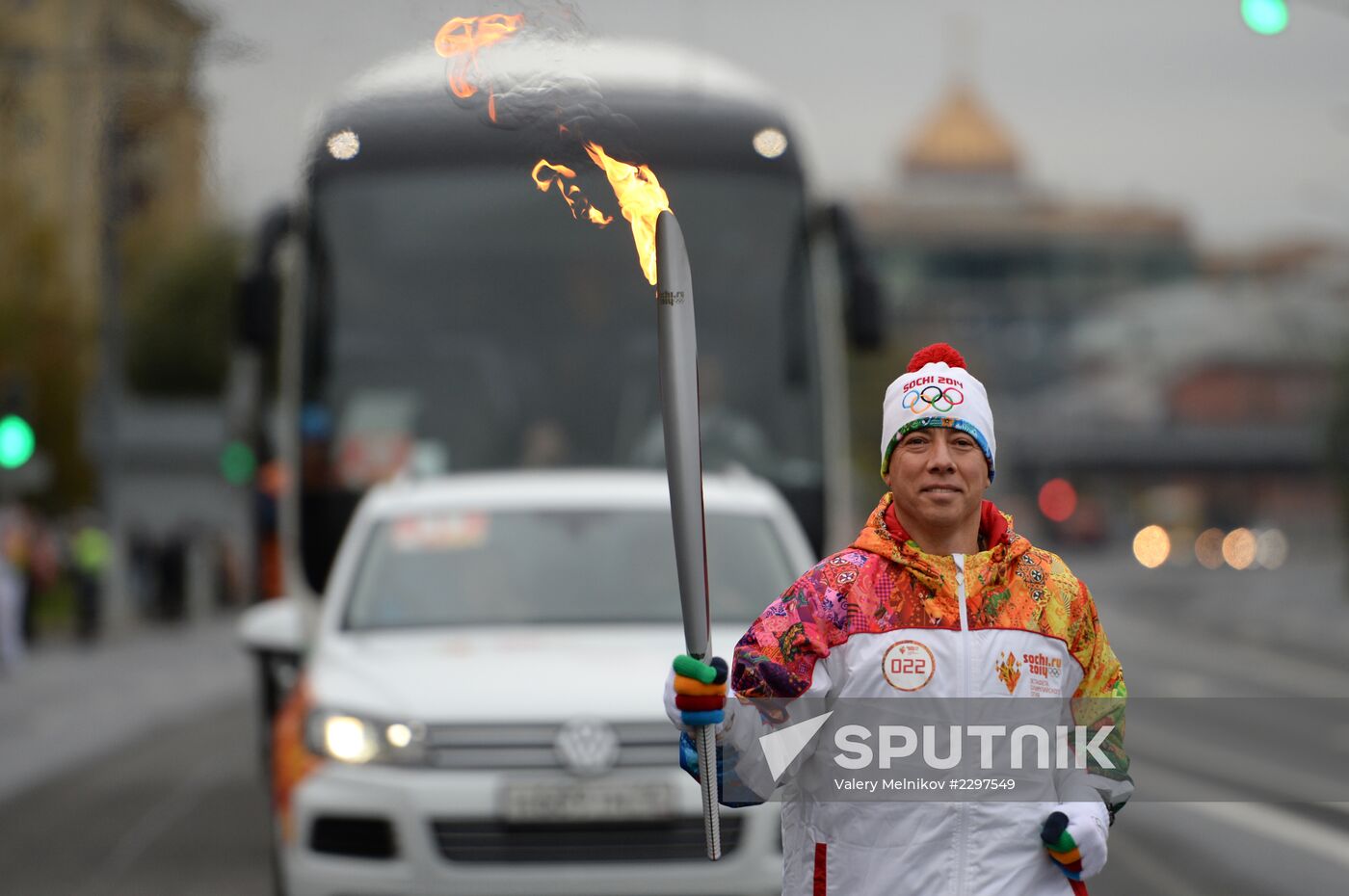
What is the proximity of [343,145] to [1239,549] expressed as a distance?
234 feet

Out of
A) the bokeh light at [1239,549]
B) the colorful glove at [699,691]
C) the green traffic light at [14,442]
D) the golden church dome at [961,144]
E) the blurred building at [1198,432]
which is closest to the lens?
the colorful glove at [699,691]

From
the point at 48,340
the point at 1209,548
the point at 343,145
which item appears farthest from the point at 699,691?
the point at 1209,548

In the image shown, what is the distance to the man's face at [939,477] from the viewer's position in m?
3.19

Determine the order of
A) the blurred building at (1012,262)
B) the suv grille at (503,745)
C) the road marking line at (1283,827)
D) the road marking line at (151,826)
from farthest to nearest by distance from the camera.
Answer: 1. the blurred building at (1012,262)
2. the road marking line at (1283,827)
3. the road marking line at (151,826)
4. the suv grille at (503,745)

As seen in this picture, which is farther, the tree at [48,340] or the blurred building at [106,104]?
the tree at [48,340]

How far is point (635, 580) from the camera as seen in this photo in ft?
24.2

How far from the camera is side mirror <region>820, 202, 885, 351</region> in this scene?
34.4 feet

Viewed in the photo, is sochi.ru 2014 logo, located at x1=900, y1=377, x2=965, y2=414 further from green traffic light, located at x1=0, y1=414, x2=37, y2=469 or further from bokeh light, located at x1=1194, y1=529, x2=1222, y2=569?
bokeh light, located at x1=1194, y1=529, x2=1222, y2=569

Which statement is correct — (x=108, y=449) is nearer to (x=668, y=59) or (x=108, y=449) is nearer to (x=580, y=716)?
(x=668, y=59)

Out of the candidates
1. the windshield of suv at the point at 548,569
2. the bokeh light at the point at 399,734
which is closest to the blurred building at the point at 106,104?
the windshield of suv at the point at 548,569

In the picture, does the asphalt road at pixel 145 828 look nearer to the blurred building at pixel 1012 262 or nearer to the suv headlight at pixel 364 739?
the suv headlight at pixel 364 739

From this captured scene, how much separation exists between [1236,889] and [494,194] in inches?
179

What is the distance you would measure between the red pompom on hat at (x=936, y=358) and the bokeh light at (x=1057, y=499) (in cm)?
9404

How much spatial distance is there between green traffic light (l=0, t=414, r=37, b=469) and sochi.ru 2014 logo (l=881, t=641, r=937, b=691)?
14.4 metres
